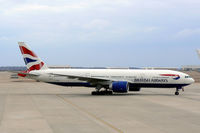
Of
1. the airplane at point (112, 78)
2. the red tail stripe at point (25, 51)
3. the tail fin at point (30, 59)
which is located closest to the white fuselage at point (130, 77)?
the airplane at point (112, 78)

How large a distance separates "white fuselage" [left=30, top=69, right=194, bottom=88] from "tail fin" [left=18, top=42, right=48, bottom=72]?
2.90ft

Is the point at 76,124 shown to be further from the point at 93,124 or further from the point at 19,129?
the point at 19,129

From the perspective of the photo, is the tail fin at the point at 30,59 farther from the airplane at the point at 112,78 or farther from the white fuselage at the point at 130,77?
the white fuselage at the point at 130,77

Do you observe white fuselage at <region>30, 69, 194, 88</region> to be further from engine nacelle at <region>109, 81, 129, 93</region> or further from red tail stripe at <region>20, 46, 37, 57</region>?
red tail stripe at <region>20, 46, 37, 57</region>

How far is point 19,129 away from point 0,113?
6279mm

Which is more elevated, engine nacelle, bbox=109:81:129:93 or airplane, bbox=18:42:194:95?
airplane, bbox=18:42:194:95

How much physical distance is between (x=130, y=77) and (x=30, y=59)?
1303 cm

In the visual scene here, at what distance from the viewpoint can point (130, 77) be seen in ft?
121

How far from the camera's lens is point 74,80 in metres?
37.4

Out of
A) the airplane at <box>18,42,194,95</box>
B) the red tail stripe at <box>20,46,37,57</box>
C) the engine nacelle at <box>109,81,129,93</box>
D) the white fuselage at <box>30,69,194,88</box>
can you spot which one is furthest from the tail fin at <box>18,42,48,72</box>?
the engine nacelle at <box>109,81,129,93</box>

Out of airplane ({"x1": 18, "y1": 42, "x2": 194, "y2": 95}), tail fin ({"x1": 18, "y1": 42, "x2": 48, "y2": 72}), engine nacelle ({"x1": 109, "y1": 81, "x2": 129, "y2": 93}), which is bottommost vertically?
engine nacelle ({"x1": 109, "y1": 81, "x2": 129, "y2": 93})

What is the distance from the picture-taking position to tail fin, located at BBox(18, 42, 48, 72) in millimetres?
38906

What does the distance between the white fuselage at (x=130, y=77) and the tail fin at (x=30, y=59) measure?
884 millimetres

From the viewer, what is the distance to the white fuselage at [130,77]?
120 ft
